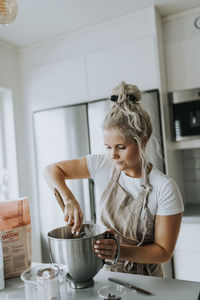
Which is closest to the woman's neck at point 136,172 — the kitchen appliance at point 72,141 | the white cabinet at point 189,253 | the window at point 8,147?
the kitchen appliance at point 72,141

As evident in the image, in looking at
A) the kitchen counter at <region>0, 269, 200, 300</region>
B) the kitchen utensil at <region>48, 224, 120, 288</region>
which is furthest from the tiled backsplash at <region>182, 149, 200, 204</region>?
the kitchen utensil at <region>48, 224, 120, 288</region>

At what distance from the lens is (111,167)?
53.6 inches

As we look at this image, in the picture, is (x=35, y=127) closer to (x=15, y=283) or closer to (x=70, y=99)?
(x=70, y=99)

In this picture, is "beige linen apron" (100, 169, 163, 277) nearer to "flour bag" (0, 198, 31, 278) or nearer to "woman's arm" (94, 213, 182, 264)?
"woman's arm" (94, 213, 182, 264)

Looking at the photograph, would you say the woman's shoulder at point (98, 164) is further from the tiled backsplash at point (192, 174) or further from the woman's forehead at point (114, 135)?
the tiled backsplash at point (192, 174)

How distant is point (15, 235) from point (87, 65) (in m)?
1.82

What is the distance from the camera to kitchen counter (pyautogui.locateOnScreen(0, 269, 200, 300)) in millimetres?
831

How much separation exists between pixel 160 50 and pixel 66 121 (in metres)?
0.97

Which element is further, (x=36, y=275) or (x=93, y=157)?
(x=93, y=157)

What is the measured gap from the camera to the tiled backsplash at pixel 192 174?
260 cm

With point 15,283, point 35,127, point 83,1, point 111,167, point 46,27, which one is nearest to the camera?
point 15,283

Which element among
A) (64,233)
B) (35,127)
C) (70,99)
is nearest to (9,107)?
(35,127)

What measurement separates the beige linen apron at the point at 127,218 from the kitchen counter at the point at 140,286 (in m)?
0.20

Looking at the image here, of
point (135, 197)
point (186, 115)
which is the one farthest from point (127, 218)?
point (186, 115)
